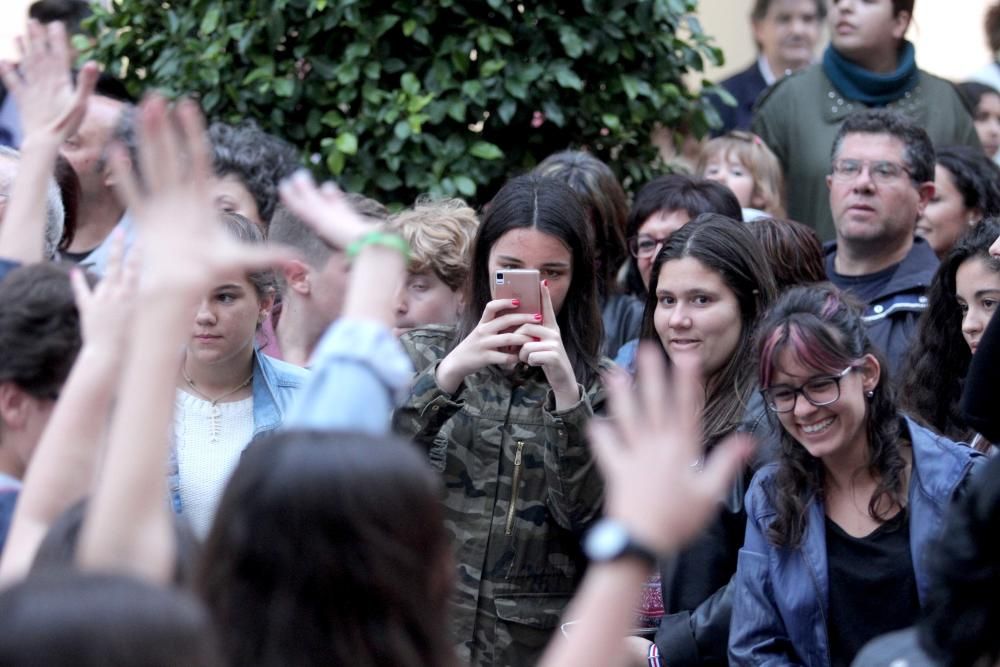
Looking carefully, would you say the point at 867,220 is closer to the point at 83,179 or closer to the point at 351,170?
the point at 351,170

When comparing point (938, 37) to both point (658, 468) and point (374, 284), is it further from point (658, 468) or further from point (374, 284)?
point (658, 468)

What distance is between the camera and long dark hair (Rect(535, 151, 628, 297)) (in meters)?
5.04

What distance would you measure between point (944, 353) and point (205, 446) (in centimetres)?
215

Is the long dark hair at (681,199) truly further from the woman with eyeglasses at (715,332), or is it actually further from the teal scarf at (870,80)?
the teal scarf at (870,80)

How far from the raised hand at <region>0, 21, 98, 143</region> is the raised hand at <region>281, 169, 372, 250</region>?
852mm

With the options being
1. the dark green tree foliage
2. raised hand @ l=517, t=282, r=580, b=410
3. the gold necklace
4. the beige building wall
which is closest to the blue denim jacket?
raised hand @ l=517, t=282, r=580, b=410

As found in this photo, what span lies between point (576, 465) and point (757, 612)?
555 millimetres

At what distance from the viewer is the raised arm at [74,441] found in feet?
7.60

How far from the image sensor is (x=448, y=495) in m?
3.89

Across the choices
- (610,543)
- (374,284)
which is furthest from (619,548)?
(374,284)

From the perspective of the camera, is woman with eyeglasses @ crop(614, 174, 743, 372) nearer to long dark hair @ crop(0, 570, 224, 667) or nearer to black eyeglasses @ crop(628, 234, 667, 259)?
black eyeglasses @ crop(628, 234, 667, 259)

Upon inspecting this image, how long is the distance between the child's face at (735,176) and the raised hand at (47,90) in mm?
3224

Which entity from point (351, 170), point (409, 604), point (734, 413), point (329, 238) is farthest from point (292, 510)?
point (351, 170)

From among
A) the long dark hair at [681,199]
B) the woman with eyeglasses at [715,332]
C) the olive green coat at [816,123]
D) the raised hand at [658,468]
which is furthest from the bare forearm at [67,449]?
the olive green coat at [816,123]
